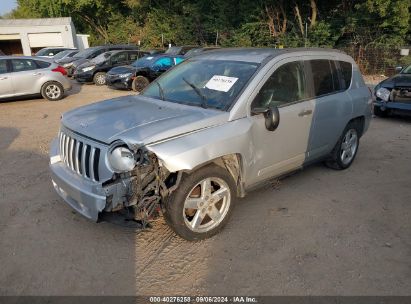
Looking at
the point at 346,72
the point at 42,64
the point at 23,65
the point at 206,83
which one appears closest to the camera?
the point at 206,83

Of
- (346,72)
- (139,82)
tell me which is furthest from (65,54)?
(346,72)

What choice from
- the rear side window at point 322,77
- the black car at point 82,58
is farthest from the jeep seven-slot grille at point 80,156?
the black car at point 82,58

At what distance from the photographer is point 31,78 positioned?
1180cm

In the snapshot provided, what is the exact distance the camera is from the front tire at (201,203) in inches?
132

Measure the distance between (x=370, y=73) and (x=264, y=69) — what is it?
1641 cm

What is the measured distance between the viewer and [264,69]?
3.96 meters

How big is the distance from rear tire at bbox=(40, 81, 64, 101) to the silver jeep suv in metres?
8.73

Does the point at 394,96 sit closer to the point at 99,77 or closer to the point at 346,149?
the point at 346,149

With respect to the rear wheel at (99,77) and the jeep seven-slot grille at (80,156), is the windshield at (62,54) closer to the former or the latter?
the rear wheel at (99,77)

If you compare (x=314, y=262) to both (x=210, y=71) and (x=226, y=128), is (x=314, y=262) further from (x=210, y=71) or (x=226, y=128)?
(x=210, y=71)

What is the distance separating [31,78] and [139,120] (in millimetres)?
9830

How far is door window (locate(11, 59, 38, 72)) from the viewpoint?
11445 millimetres

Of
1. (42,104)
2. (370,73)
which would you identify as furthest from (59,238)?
(370,73)

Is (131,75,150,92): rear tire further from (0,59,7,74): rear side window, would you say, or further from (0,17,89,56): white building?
(0,17,89,56): white building
